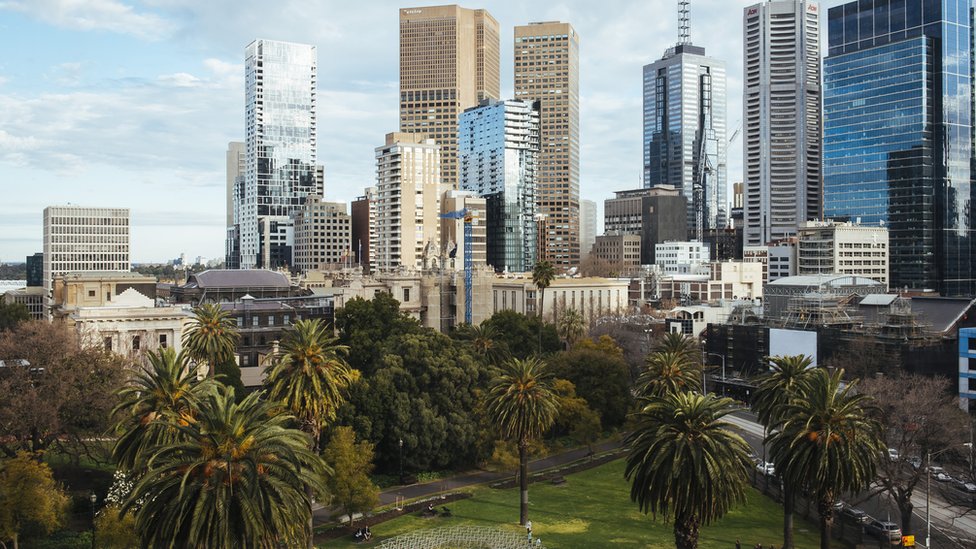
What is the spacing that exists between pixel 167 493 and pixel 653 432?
89.3ft

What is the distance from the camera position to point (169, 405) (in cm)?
4856

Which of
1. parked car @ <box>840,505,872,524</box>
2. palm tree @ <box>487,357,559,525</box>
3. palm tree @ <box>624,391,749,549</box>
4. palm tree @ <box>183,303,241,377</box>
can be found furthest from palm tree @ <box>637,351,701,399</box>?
palm tree @ <box>183,303,241,377</box>

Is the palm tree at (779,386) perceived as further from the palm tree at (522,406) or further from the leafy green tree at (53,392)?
the leafy green tree at (53,392)

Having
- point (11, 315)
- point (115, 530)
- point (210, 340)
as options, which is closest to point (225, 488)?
point (115, 530)

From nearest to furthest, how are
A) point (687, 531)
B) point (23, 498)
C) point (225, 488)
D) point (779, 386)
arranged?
point (225, 488), point (687, 531), point (23, 498), point (779, 386)

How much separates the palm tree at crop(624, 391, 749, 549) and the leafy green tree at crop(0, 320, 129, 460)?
127 feet

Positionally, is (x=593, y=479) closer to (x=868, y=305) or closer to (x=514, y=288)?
(x=868, y=305)

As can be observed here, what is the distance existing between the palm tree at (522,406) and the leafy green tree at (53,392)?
28967mm

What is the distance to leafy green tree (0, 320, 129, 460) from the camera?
61.8 metres

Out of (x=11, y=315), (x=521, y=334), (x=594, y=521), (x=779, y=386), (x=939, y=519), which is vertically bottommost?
(x=594, y=521)

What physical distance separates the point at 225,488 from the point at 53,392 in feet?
127

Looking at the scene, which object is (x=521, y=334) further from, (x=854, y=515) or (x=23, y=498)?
(x=23, y=498)

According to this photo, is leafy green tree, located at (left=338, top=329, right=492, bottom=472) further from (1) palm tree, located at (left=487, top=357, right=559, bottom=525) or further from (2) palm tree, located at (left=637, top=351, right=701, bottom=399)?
(2) palm tree, located at (left=637, top=351, right=701, bottom=399)

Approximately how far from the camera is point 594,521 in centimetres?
6556
